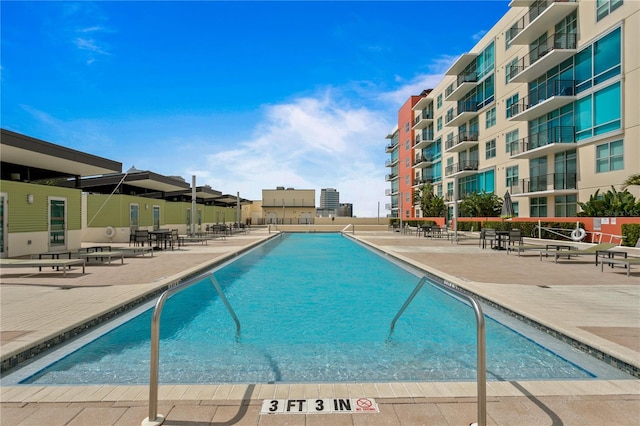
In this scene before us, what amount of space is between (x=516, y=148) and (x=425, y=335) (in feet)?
82.2

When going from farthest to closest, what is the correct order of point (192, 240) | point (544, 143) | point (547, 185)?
point (547, 185)
point (544, 143)
point (192, 240)

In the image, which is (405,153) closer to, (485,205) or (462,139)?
(462,139)

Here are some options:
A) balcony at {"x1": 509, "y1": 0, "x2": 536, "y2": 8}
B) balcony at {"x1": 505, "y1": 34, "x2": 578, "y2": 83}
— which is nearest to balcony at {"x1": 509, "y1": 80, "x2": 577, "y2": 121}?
balcony at {"x1": 505, "y1": 34, "x2": 578, "y2": 83}

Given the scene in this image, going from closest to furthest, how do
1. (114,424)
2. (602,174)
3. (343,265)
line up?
1. (114,424)
2. (343,265)
3. (602,174)

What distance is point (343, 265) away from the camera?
12.7 metres

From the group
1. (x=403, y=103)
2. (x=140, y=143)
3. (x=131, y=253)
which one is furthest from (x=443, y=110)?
(x=131, y=253)

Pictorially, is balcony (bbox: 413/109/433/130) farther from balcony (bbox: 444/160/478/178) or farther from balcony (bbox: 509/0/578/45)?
balcony (bbox: 509/0/578/45)

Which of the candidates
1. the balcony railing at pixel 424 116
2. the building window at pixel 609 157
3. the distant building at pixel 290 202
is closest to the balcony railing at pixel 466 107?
the balcony railing at pixel 424 116

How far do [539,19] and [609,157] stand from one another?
33.7 feet

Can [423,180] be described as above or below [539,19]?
below

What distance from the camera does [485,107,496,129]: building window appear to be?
97.7 feet

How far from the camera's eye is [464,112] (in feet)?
108

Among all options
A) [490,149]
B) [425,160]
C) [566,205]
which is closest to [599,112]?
[566,205]

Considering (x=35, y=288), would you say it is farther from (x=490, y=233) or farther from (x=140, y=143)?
(x=140, y=143)
